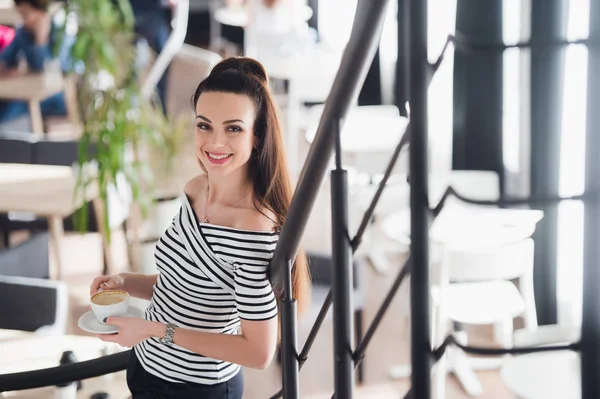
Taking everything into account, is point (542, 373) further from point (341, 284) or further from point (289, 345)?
point (341, 284)

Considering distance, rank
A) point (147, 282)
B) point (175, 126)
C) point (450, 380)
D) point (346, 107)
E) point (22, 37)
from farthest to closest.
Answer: point (22, 37) → point (175, 126) → point (450, 380) → point (147, 282) → point (346, 107)

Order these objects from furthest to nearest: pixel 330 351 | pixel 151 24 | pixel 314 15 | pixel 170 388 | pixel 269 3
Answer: pixel 314 15
pixel 151 24
pixel 269 3
pixel 330 351
pixel 170 388

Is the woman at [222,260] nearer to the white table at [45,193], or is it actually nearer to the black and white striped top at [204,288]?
the black and white striped top at [204,288]

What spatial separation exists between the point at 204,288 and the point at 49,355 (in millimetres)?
778

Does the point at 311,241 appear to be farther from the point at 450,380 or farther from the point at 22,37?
the point at 22,37

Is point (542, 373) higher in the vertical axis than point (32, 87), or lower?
lower

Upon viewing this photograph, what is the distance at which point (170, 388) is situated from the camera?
1414 mm

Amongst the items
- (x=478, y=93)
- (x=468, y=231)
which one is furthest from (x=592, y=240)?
(x=478, y=93)

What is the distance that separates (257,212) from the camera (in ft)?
4.41

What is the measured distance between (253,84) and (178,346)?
0.46m

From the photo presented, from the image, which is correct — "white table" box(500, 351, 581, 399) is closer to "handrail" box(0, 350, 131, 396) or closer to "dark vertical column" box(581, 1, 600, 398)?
"dark vertical column" box(581, 1, 600, 398)

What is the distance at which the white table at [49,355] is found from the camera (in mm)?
1893

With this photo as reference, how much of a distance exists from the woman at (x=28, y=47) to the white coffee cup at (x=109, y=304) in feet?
12.7

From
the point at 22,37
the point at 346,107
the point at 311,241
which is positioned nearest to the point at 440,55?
the point at 346,107
